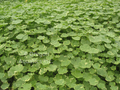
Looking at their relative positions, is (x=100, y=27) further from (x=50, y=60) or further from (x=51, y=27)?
(x=50, y=60)

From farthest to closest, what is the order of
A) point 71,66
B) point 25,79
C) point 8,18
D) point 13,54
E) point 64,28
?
→ point 8,18 < point 64,28 < point 13,54 < point 71,66 < point 25,79

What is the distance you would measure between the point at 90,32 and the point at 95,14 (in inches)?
37.0

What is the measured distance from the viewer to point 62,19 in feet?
10.5

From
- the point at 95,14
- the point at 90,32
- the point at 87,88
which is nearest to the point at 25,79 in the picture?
the point at 87,88

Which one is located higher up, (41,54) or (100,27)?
(100,27)

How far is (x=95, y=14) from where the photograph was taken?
3.34 m

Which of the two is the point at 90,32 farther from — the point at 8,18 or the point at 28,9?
the point at 8,18

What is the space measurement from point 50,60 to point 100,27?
1.59m

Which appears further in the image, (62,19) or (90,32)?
(62,19)

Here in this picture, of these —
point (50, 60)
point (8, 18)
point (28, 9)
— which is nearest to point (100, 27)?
point (50, 60)

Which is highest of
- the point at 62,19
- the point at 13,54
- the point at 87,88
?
the point at 62,19

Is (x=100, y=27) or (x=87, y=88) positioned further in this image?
(x=100, y=27)

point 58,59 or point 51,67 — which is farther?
point 58,59

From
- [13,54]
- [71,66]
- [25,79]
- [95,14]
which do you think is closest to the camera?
[25,79]
